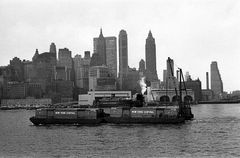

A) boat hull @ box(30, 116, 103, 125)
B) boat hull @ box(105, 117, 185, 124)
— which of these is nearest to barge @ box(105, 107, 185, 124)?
boat hull @ box(105, 117, 185, 124)

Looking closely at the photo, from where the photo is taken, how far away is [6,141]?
86250mm

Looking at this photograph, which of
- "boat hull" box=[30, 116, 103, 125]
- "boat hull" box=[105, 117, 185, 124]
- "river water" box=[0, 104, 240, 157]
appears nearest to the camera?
"river water" box=[0, 104, 240, 157]

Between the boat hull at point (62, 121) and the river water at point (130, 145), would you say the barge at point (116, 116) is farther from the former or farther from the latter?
the river water at point (130, 145)

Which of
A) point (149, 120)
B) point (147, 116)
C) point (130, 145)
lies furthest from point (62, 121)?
point (130, 145)

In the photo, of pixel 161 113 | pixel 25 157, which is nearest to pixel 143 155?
pixel 25 157

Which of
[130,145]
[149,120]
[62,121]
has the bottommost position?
[130,145]

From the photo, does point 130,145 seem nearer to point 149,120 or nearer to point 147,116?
point 149,120

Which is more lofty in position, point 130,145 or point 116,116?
point 116,116

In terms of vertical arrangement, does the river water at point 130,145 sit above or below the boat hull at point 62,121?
below

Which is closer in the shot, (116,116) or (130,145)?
(130,145)

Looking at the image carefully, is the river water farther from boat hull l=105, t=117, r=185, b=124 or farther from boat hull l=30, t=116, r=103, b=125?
boat hull l=30, t=116, r=103, b=125

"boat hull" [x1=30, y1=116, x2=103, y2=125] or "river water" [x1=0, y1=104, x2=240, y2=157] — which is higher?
"boat hull" [x1=30, y1=116, x2=103, y2=125]

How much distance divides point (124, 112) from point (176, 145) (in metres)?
48.2

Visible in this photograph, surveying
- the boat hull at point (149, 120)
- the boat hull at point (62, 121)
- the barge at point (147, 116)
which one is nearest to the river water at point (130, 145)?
the boat hull at point (149, 120)
